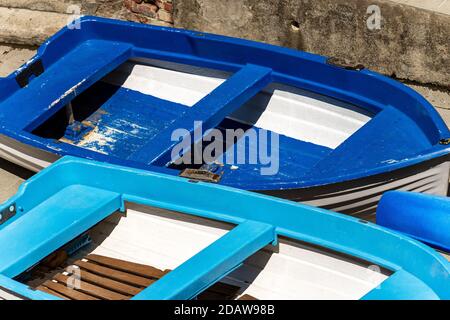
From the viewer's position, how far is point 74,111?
6711 mm

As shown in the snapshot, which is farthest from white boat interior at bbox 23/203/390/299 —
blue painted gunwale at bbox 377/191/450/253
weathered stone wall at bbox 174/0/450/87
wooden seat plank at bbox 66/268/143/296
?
weathered stone wall at bbox 174/0/450/87

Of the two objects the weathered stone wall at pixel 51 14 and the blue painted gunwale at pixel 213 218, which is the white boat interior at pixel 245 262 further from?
the weathered stone wall at pixel 51 14

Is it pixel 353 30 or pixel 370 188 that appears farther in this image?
pixel 353 30

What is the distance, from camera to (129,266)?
4.91m

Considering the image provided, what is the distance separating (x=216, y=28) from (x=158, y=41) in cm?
102

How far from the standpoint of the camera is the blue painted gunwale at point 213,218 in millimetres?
4184

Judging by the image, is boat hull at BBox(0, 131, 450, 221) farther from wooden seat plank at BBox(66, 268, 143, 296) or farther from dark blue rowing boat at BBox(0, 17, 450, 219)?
wooden seat plank at BBox(66, 268, 143, 296)

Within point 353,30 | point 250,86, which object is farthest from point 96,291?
point 353,30

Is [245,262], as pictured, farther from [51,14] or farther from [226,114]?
[51,14]

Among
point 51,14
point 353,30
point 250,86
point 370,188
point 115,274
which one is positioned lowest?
point 115,274

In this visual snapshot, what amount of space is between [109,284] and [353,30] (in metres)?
3.08

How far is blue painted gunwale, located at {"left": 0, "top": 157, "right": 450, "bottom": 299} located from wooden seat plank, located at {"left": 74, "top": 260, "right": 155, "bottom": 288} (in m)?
0.25
